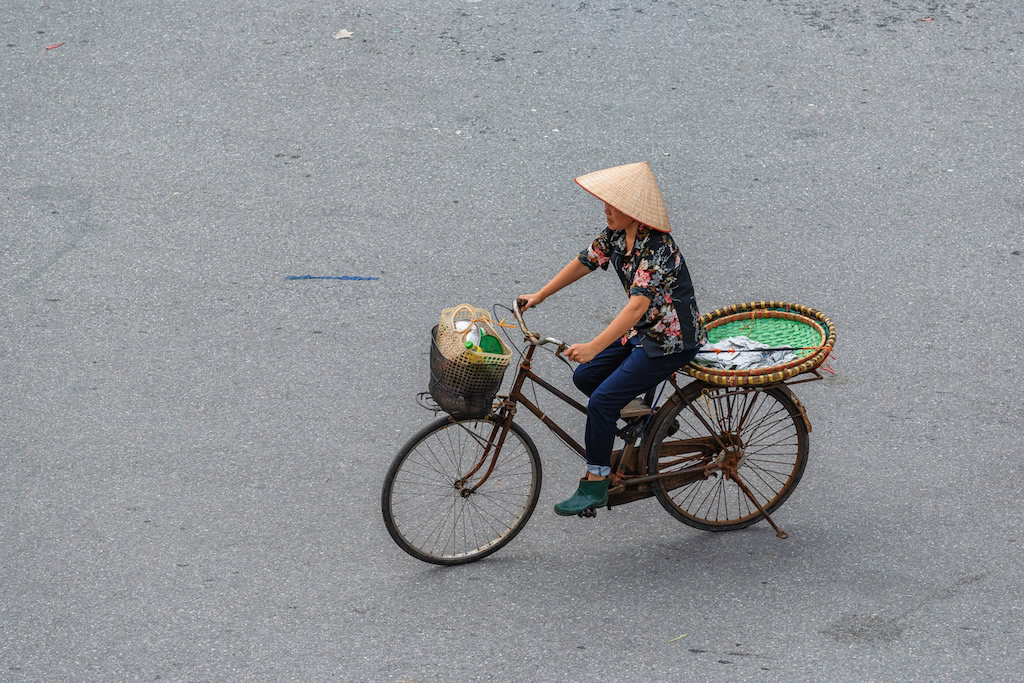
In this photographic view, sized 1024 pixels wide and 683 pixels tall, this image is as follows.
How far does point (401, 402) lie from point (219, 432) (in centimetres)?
95

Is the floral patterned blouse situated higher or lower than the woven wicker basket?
higher

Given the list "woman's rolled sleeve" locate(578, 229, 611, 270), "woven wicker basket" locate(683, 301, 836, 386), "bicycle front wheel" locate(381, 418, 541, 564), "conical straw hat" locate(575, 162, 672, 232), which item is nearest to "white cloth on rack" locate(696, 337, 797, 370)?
"woven wicker basket" locate(683, 301, 836, 386)

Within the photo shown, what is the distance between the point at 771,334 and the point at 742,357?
10.9 inches

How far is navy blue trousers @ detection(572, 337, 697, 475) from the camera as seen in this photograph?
4445mm

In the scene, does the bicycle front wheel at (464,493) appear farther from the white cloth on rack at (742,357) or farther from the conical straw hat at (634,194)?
the conical straw hat at (634,194)

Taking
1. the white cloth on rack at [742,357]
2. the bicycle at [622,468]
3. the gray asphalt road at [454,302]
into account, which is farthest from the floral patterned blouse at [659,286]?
the gray asphalt road at [454,302]

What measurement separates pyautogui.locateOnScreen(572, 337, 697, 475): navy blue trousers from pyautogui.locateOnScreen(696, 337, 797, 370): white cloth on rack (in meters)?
0.16

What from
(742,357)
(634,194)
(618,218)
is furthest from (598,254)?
(742,357)

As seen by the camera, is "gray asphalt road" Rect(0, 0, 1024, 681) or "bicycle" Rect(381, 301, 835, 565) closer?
"gray asphalt road" Rect(0, 0, 1024, 681)

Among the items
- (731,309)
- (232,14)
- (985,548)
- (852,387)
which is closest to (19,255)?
(232,14)

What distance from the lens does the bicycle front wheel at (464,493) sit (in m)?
4.73

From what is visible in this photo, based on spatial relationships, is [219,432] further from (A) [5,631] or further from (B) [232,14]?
(B) [232,14]

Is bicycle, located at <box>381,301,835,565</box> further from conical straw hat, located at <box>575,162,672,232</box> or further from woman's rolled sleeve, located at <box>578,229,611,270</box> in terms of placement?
conical straw hat, located at <box>575,162,672,232</box>

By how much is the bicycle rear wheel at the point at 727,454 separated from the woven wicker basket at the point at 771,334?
0.55 feet
